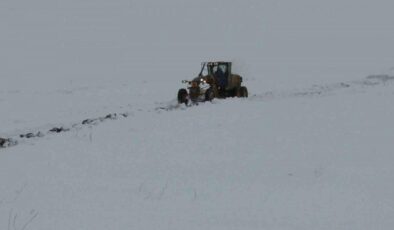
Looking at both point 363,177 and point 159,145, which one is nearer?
point 363,177

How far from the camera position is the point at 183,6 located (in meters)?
69.1

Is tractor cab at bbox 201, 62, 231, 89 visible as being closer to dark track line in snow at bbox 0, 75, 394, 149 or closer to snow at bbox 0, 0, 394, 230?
dark track line in snow at bbox 0, 75, 394, 149

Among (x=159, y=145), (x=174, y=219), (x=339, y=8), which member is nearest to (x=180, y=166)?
(x=159, y=145)

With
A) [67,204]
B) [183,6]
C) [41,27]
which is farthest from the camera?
[183,6]

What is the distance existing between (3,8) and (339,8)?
138 ft

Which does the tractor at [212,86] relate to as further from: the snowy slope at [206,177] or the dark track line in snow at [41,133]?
the snowy slope at [206,177]

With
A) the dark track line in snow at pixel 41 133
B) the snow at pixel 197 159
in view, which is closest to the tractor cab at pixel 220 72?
the snow at pixel 197 159

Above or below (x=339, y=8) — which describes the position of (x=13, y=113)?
below

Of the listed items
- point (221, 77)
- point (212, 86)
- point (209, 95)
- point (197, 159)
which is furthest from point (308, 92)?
point (197, 159)

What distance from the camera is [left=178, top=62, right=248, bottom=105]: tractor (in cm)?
1833

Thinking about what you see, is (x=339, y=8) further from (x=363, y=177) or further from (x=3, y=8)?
(x=363, y=177)

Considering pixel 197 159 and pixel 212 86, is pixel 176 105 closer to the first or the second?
pixel 212 86

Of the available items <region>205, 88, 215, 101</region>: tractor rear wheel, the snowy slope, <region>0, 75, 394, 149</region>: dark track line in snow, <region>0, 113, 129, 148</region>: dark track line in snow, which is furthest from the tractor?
the snowy slope

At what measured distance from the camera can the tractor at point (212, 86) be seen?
1833 cm
